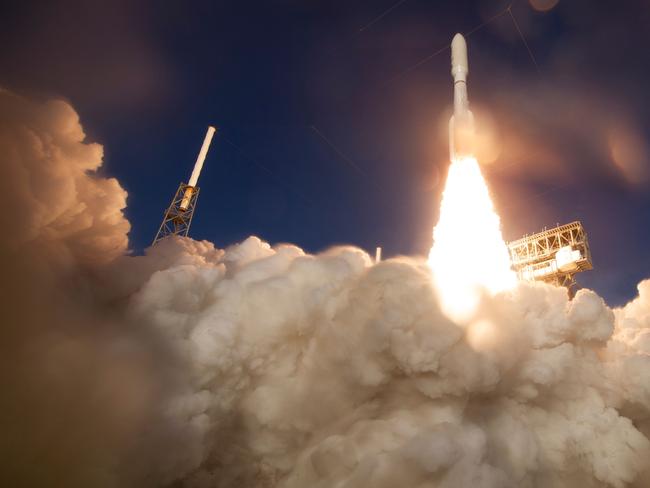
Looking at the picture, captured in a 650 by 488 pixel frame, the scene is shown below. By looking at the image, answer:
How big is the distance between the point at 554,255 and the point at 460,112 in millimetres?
22484

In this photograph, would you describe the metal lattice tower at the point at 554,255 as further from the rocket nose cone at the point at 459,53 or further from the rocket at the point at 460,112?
the rocket nose cone at the point at 459,53

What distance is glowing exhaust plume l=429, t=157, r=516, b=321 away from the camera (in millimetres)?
27438

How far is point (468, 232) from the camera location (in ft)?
92.1

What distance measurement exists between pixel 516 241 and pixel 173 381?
40025 mm

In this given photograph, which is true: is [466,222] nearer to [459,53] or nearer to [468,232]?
[468,232]

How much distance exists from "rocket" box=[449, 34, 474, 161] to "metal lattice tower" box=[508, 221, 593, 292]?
19.8m

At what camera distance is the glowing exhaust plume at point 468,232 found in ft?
Result: 90.0

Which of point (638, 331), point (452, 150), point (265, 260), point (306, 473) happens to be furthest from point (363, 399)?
point (638, 331)

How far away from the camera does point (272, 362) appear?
69.2 feet

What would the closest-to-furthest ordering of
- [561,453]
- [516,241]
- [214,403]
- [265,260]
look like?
[214,403] < [561,453] < [265,260] < [516,241]

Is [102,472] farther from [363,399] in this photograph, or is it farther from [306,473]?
[363,399]

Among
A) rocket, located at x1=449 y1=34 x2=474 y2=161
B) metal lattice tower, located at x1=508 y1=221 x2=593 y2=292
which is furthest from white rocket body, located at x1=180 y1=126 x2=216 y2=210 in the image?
metal lattice tower, located at x1=508 y1=221 x2=593 y2=292

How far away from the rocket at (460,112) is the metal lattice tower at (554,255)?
781 inches

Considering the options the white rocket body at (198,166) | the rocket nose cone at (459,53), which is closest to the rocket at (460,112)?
the rocket nose cone at (459,53)
